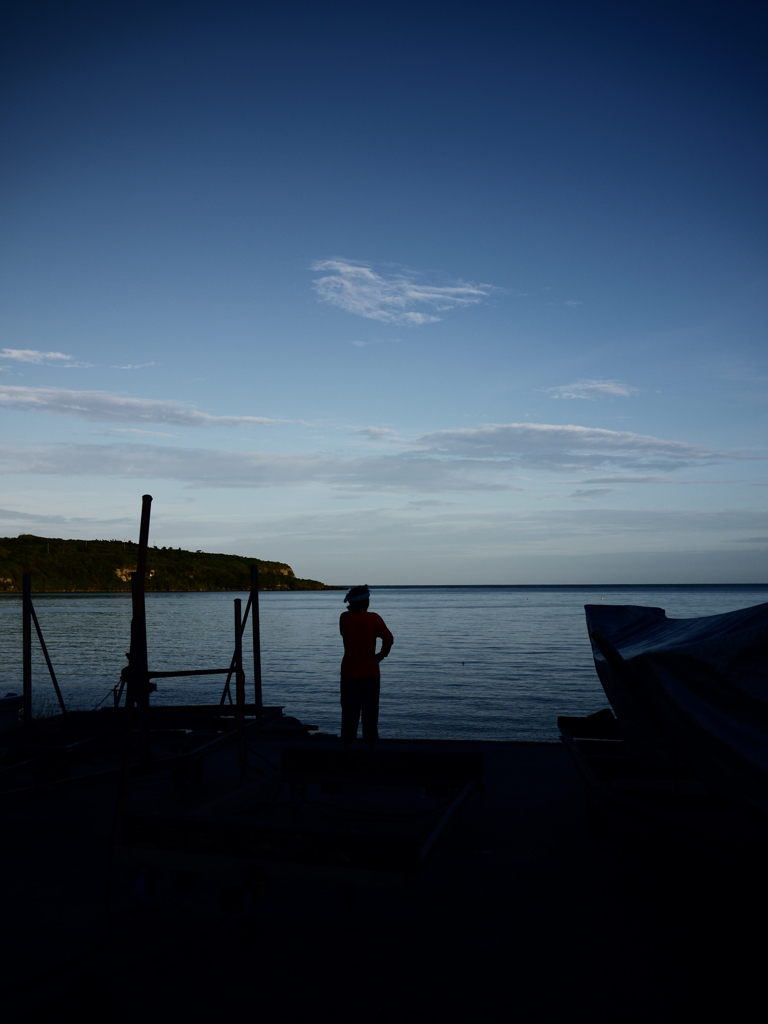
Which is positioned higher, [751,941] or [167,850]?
[167,850]

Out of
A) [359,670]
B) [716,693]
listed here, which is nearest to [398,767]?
[359,670]

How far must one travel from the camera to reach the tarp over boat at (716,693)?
4641 mm

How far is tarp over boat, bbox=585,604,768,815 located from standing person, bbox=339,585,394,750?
4.10 metres

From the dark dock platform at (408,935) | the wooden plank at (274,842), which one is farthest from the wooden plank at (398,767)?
the wooden plank at (274,842)

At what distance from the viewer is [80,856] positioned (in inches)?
258

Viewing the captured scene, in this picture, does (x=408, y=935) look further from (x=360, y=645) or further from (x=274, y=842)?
(x=360, y=645)

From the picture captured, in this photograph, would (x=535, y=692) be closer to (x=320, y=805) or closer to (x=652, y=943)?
(x=320, y=805)

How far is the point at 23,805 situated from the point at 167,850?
4.82m

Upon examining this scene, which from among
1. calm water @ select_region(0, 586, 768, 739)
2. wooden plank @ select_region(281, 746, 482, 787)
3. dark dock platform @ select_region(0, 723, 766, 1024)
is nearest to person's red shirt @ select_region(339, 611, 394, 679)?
wooden plank @ select_region(281, 746, 482, 787)

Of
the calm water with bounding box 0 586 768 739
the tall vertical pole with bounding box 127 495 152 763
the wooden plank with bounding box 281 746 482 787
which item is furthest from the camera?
the calm water with bounding box 0 586 768 739

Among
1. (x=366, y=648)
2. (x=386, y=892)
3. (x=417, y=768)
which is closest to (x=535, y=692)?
(x=366, y=648)

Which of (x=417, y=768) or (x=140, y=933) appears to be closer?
(x=140, y=933)

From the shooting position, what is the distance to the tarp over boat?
4.64 meters

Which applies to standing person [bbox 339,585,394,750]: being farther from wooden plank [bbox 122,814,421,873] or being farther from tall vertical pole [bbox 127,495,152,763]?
wooden plank [bbox 122,814,421,873]
